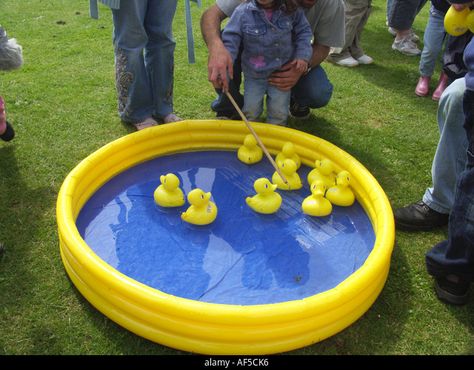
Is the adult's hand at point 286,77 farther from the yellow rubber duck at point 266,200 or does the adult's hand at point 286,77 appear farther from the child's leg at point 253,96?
the yellow rubber duck at point 266,200

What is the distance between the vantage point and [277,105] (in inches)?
130

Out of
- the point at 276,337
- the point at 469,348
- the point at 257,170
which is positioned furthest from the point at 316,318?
the point at 257,170

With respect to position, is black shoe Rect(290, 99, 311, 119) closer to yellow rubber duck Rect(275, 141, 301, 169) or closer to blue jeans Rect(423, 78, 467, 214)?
yellow rubber duck Rect(275, 141, 301, 169)

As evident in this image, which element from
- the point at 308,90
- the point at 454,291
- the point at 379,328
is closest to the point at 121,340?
the point at 379,328

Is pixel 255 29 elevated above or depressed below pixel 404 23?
above

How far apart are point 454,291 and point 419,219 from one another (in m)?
0.52

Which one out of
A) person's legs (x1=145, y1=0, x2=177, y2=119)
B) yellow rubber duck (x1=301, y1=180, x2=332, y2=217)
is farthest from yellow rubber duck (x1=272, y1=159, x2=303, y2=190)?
person's legs (x1=145, y1=0, x2=177, y2=119)

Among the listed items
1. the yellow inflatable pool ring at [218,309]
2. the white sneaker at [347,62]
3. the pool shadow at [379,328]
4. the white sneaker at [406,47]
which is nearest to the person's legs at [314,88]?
the yellow inflatable pool ring at [218,309]

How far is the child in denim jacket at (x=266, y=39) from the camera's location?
2986 millimetres

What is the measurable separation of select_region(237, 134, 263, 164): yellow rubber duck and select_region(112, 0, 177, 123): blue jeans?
0.72m

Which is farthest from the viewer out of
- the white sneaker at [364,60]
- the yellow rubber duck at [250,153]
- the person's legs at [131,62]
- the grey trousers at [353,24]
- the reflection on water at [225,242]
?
the white sneaker at [364,60]

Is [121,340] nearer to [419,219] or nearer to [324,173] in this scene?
[324,173]

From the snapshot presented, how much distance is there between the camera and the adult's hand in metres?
3.12

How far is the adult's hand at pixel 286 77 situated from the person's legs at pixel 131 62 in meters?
0.86
